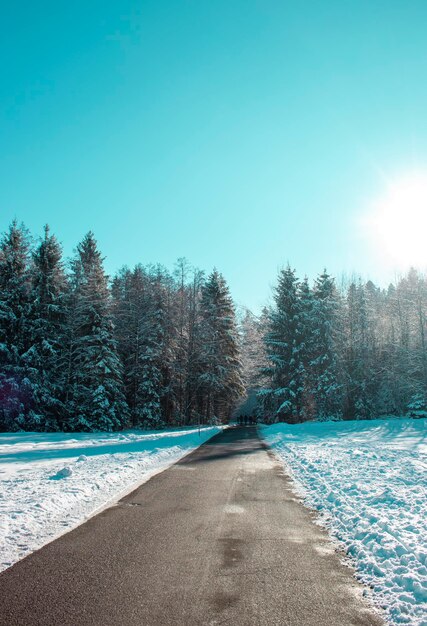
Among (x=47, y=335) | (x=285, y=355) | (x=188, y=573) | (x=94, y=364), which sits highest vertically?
(x=47, y=335)

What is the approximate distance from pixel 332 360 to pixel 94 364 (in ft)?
67.6

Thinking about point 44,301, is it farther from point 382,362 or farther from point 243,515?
point 382,362

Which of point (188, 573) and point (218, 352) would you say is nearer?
point (188, 573)

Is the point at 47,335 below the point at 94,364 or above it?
above

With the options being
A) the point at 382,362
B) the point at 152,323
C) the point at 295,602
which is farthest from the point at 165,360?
the point at 295,602

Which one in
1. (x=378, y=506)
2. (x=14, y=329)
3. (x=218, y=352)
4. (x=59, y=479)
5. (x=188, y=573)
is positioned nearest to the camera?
(x=188, y=573)

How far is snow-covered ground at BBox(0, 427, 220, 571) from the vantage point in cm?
580

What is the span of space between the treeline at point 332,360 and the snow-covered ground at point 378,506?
18.0 m

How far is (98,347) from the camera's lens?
91.6 feet

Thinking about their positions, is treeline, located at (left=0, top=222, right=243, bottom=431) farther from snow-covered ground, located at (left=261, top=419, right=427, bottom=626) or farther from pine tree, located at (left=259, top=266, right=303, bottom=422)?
snow-covered ground, located at (left=261, top=419, right=427, bottom=626)

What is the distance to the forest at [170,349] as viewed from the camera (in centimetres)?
2614

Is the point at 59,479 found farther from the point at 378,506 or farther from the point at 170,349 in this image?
the point at 170,349

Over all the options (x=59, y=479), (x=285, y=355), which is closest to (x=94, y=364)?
(x=285, y=355)

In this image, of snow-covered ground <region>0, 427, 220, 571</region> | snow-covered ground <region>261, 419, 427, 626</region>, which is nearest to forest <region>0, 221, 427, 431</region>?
snow-covered ground <region>0, 427, 220, 571</region>
